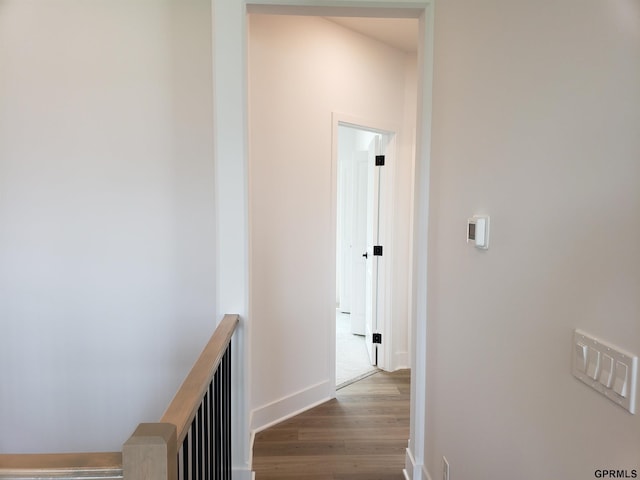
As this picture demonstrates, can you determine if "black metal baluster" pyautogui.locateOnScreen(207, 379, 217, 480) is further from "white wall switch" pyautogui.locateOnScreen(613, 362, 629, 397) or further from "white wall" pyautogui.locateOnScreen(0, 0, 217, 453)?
"white wall switch" pyautogui.locateOnScreen(613, 362, 629, 397)

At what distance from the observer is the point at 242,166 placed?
182 centimetres

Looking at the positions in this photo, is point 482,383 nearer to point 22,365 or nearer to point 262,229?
point 262,229

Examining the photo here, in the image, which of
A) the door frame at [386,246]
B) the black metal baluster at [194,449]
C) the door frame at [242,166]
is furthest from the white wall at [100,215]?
the door frame at [386,246]

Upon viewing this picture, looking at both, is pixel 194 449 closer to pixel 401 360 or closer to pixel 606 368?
pixel 606 368

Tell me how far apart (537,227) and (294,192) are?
1.87 m

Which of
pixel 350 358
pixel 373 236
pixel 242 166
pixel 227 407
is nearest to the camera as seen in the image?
pixel 227 407

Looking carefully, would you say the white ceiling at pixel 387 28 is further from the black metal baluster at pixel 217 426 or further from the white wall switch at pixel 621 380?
the white wall switch at pixel 621 380

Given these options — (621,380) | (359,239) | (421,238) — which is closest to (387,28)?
(421,238)

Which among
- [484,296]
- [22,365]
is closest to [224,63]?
[484,296]

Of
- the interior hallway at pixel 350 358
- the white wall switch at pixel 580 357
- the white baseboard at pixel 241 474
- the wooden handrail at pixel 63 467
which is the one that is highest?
the white wall switch at pixel 580 357

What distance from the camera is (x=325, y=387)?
9.70 ft

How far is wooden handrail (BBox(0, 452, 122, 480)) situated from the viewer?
0.79 m

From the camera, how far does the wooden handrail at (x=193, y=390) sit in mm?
948

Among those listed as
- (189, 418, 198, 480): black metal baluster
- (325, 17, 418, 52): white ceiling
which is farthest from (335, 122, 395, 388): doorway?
(189, 418, 198, 480): black metal baluster
